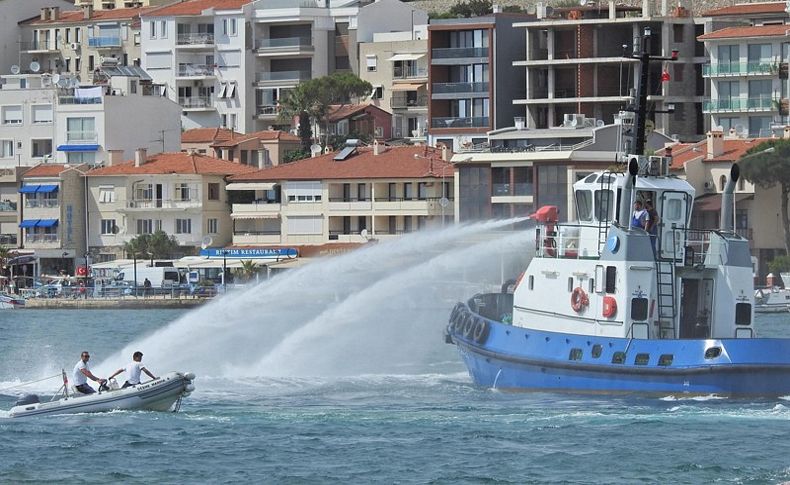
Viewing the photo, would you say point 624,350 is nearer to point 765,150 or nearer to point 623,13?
point 765,150

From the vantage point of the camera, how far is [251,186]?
108m

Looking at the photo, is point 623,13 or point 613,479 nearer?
point 613,479

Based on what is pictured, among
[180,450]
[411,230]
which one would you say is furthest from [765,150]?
[180,450]

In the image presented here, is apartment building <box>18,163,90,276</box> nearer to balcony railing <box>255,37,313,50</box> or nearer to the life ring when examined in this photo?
balcony railing <box>255,37,313,50</box>

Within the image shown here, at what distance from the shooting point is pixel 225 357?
53.9 meters

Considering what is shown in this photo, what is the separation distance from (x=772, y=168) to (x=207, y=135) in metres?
38.1

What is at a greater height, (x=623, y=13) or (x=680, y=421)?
(x=623, y=13)

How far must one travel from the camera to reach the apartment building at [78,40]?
455 feet

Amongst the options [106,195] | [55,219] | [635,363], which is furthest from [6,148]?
[635,363]

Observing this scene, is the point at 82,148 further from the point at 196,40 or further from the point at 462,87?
the point at 462,87

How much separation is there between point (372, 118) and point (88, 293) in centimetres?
2415

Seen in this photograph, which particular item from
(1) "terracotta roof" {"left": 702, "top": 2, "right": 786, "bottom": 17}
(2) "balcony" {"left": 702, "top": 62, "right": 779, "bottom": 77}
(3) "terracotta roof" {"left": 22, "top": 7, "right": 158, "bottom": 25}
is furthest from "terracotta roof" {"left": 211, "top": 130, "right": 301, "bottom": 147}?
(2) "balcony" {"left": 702, "top": 62, "right": 779, "bottom": 77}

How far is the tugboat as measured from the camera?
144 feet

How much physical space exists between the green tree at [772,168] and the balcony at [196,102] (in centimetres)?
4123
